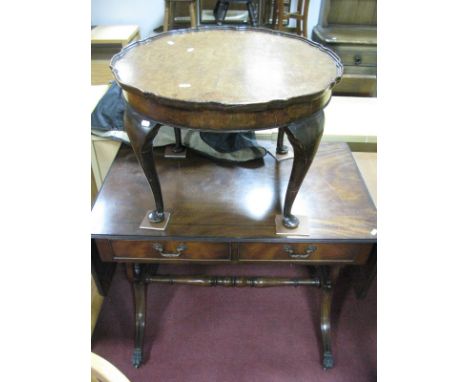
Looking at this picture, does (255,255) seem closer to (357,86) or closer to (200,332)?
(200,332)

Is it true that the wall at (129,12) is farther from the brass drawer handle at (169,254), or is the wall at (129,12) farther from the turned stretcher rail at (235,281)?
the brass drawer handle at (169,254)

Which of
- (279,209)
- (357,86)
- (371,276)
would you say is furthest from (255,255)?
(357,86)

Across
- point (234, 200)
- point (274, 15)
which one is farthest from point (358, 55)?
point (234, 200)

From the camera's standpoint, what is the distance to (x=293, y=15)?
2.83m

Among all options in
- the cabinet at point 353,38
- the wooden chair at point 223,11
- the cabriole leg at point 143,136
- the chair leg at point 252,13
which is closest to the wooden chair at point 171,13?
the wooden chair at point 223,11

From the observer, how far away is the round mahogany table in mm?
704

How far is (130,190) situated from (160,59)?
45 cm

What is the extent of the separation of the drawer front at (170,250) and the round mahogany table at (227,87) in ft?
0.27

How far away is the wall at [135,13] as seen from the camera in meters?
3.19

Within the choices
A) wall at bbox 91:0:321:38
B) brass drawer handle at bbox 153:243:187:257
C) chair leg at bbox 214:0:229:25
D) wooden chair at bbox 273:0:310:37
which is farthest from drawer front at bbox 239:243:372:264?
wall at bbox 91:0:321:38
